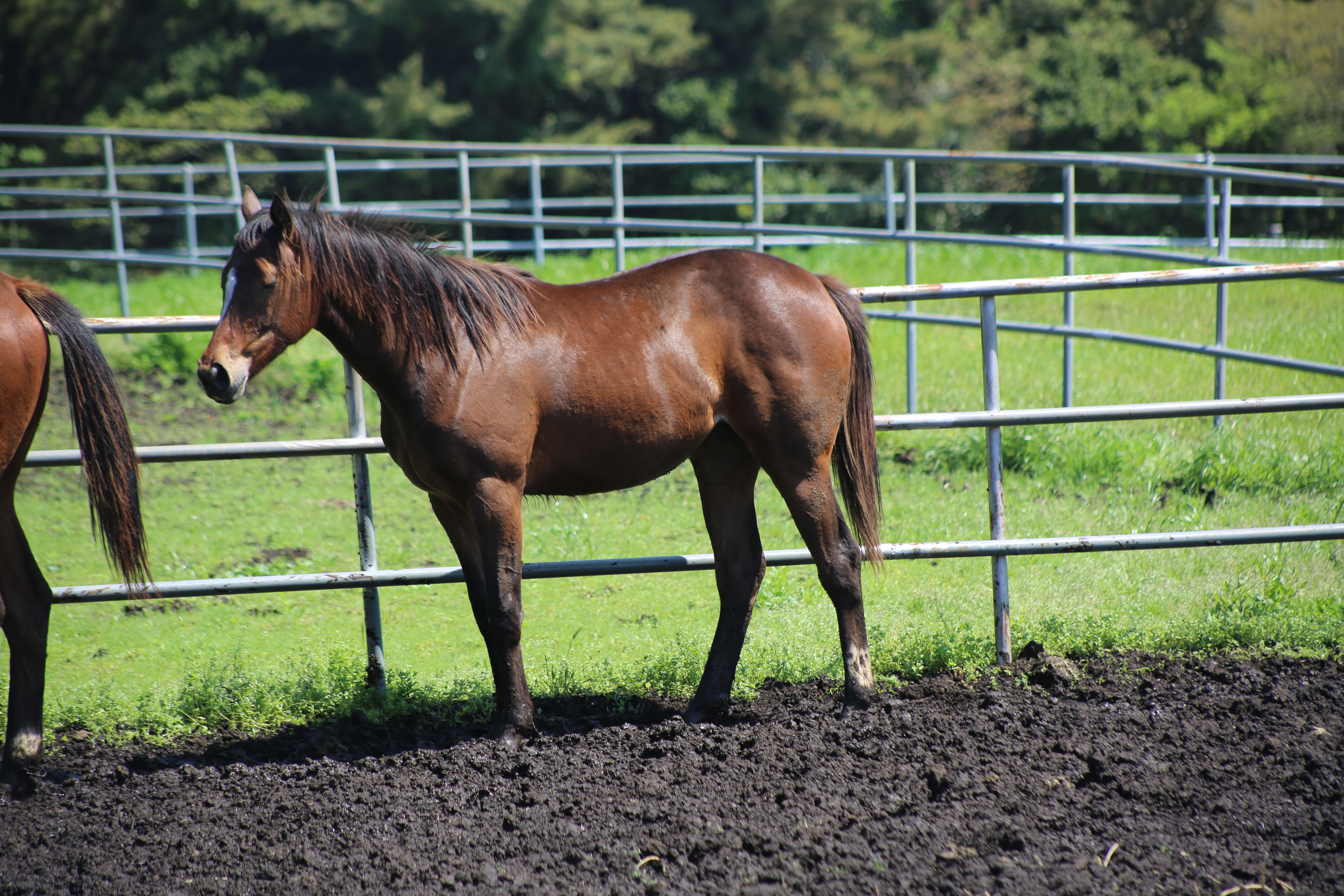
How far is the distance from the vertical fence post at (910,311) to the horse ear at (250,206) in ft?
13.8

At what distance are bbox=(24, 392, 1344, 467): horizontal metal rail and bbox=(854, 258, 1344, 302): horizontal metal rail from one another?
419 millimetres

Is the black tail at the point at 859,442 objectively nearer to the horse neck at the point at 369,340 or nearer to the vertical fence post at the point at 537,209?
the horse neck at the point at 369,340

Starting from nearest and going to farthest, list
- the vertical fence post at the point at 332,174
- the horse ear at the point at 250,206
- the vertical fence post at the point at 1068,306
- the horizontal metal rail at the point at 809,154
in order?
the horse ear at the point at 250,206 → the horizontal metal rail at the point at 809,154 → the vertical fence post at the point at 1068,306 → the vertical fence post at the point at 332,174

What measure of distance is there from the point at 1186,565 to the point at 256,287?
157 inches

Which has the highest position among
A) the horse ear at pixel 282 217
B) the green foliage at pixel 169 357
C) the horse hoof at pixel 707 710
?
the horse ear at pixel 282 217

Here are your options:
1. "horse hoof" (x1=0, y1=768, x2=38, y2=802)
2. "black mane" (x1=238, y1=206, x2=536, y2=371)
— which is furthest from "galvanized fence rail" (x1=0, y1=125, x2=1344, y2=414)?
"horse hoof" (x1=0, y1=768, x2=38, y2=802)

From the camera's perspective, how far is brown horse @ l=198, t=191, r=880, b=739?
3.05 meters

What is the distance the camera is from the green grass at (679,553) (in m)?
3.77

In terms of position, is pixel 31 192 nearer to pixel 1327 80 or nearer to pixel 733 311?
pixel 733 311

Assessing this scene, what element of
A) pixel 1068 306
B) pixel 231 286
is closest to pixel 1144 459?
pixel 1068 306

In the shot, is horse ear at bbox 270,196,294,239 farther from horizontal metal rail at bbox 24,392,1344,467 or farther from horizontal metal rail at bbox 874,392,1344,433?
horizontal metal rail at bbox 874,392,1344,433

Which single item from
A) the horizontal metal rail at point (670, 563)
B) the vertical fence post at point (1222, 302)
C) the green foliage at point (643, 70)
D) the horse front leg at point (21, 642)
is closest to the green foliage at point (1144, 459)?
the vertical fence post at point (1222, 302)

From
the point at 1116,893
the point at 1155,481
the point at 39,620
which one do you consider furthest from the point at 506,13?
the point at 1116,893

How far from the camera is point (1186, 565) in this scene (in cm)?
456
